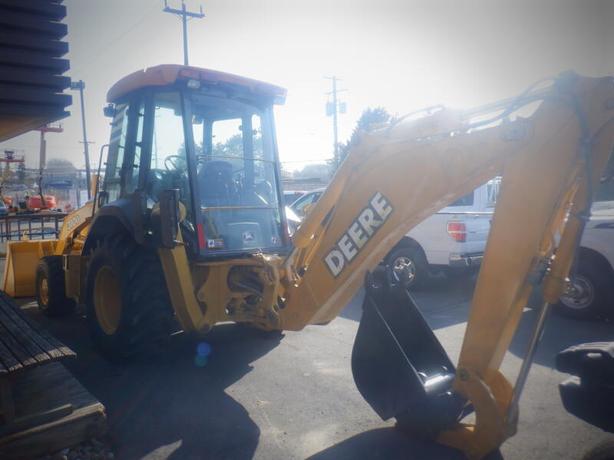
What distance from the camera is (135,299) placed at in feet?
14.3

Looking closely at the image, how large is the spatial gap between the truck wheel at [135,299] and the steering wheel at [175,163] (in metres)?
0.81

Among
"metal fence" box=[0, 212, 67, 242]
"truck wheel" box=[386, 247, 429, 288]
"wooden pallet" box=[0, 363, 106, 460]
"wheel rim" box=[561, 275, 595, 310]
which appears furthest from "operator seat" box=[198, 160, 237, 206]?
"metal fence" box=[0, 212, 67, 242]

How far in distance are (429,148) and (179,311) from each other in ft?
8.71

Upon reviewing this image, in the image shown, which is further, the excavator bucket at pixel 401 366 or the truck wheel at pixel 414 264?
the truck wheel at pixel 414 264

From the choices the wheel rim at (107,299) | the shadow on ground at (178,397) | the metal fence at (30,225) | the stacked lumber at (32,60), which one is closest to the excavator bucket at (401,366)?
the shadow on ground at (178,397)

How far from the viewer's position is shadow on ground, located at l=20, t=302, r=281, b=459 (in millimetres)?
3262

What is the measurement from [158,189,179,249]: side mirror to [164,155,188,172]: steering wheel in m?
0.58

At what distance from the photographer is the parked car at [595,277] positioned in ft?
19.8

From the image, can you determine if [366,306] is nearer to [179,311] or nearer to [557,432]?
[557,432]

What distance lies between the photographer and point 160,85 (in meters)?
4.49

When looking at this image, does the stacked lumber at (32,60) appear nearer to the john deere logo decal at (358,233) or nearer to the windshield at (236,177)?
the windshield at (236,177)

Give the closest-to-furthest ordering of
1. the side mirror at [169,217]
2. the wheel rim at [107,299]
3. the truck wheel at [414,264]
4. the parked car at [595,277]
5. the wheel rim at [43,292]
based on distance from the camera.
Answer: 1. the side mirror at [169,217]
2. the wheel rim at [107,299]
3. the parked car at [595,277]
4. the wheel rim at [43,292]
5. the truck wheel at [414,264]

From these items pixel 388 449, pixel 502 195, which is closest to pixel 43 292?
pixel 388 449

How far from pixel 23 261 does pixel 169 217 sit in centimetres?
483
